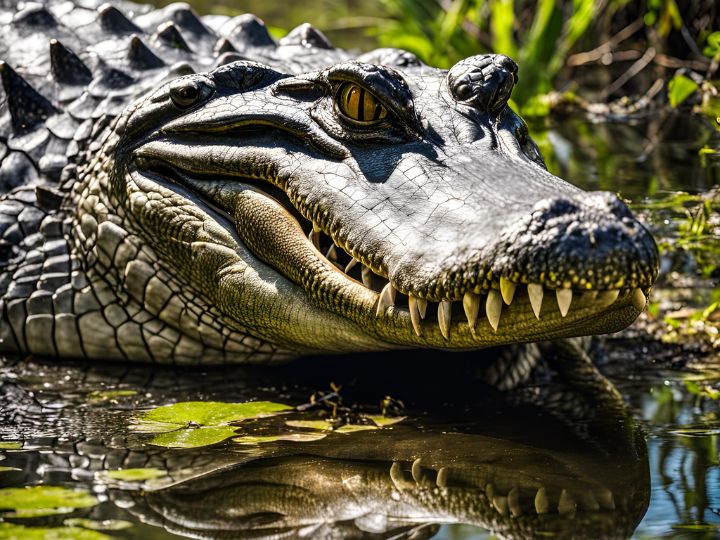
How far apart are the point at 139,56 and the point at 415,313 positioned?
2.15 metres

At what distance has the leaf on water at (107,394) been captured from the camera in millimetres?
3668

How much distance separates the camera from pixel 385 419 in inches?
136

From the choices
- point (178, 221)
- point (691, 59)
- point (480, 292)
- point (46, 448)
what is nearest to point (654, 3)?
point (691, 59)

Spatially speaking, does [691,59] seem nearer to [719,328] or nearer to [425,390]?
[719,328]

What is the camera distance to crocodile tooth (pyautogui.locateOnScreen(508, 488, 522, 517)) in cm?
248

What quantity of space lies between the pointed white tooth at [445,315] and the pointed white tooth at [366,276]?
35cm

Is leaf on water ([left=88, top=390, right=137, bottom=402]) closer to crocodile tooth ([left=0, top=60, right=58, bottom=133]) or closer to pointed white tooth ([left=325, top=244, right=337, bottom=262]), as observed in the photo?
pointed white tooth ([left=325, top=244, right=337, bottom=262])

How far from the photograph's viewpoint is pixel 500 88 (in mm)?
3631

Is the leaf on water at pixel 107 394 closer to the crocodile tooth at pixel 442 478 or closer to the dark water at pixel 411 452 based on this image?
the dark water at pixel 411 452

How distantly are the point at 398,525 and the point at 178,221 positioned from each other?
72.9 inches

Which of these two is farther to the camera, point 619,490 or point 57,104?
point 57,104

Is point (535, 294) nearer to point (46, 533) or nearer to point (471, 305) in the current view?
point (471, 305)

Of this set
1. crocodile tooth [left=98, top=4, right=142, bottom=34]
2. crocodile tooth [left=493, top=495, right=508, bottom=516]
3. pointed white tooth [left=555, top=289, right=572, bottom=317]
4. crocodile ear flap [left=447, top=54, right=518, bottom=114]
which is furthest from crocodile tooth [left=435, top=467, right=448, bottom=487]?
crocodile tooth [left=98, top=4, right=142, bottom=34]

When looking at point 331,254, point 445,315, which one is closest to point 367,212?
point 331,254
